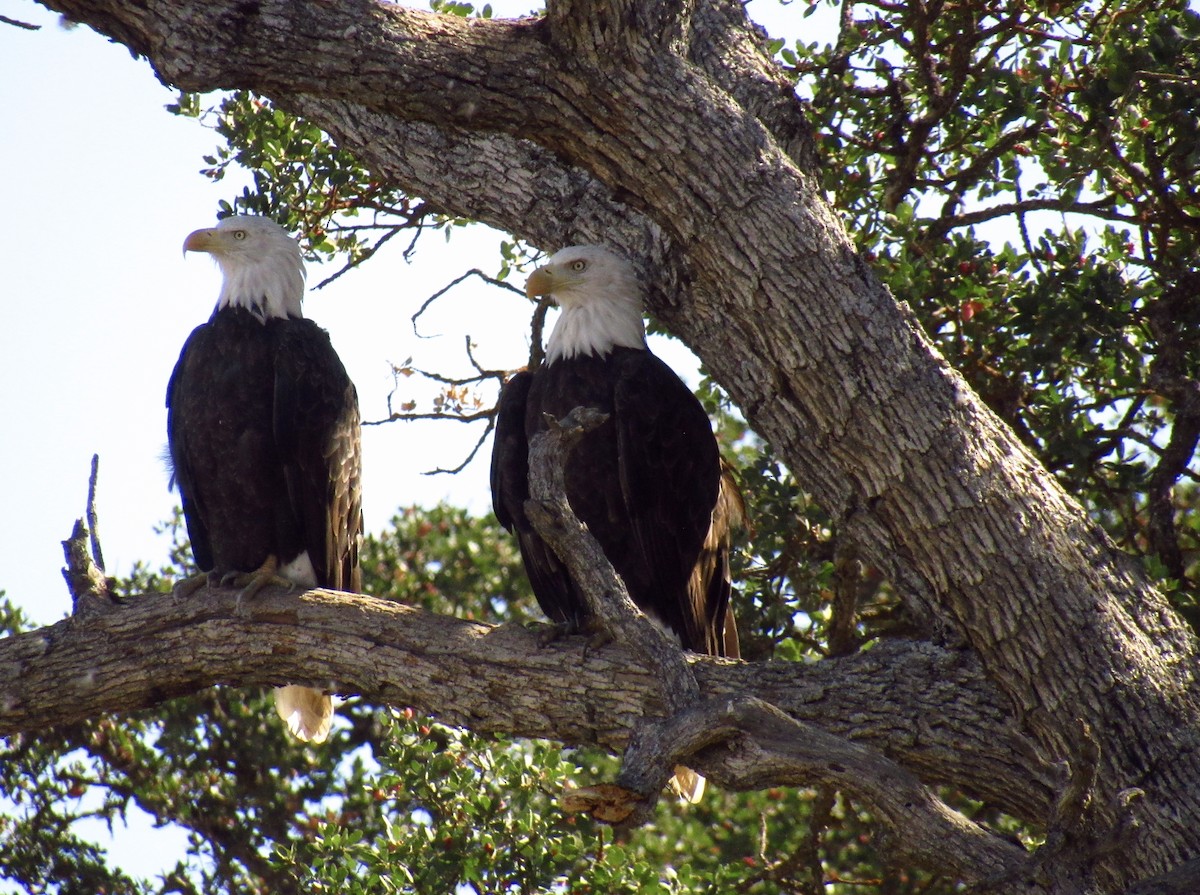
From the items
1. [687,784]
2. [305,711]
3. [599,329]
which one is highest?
[599,329]

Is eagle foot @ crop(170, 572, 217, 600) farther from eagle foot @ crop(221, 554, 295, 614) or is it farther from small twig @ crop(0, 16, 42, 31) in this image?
small twig @ crop(0, 16, 42, 31)

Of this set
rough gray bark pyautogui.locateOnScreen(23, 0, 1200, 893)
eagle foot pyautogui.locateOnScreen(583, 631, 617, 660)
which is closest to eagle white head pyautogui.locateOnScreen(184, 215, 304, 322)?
rough gray bark pyautogui.locateOnScreen(23, 0, 1200, 893)

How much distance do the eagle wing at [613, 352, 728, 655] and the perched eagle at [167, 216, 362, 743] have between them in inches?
44.2

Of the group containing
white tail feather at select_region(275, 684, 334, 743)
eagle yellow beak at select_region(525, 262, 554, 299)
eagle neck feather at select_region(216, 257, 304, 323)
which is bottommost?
white tail feather at select_region(275, 684, 334, 743)

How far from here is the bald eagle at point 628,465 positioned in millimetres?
4465

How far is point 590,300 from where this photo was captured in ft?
→ 15.2

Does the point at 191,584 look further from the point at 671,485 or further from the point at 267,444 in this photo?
the point at 671,485

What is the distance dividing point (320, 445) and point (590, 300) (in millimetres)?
1131

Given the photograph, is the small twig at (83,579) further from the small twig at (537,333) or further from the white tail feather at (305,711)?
the small twig at (537,333)

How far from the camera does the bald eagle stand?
4.46 m

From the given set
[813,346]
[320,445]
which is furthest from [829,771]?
[320,445]

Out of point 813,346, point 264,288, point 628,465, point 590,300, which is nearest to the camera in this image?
point 813,346

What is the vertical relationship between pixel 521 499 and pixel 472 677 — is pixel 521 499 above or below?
above

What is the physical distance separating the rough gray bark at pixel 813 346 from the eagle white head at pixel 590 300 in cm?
87
